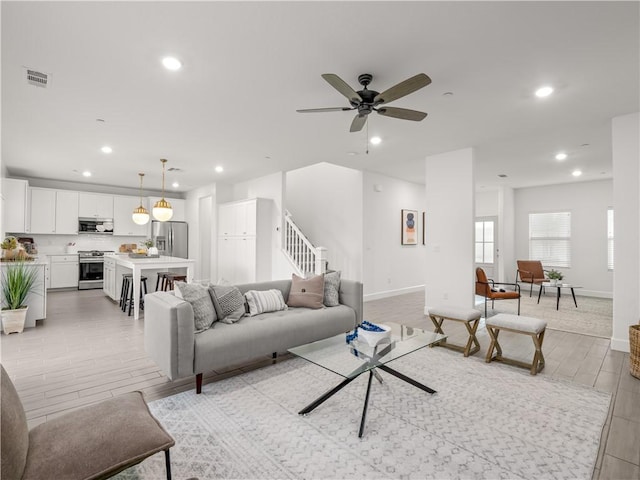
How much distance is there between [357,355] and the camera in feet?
8.11

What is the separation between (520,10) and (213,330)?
10.7 feet

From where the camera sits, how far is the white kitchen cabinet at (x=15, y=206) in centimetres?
690

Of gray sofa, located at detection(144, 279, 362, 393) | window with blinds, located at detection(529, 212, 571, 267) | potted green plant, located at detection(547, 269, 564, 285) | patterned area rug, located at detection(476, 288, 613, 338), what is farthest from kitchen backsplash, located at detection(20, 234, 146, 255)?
window with blinds, located at detection(529, 212, 571, 267)

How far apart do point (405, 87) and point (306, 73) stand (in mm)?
934

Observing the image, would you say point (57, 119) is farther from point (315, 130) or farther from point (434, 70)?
point (434, 70)

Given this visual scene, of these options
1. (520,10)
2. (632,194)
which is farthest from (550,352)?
(520,10)

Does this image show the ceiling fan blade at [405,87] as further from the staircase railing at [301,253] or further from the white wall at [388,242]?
the white wall at [388,242]

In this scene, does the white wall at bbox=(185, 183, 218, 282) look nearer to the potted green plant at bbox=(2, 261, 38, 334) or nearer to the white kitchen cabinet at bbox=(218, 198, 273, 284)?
the white kitchen cabinet at bbox=(218, 198, 273, 284)

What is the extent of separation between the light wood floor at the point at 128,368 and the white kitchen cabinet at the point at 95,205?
415cm

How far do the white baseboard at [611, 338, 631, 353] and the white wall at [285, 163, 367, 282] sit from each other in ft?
12.9

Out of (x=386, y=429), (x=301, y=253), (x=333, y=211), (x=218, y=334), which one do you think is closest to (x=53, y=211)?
(x=301, y=253)

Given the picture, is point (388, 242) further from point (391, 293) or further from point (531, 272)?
point (531, 272)

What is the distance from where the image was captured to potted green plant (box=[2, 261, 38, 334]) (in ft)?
Answer: 14.2

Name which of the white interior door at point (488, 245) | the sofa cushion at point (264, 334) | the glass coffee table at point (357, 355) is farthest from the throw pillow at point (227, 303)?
the white interior door at point (488, 245)
